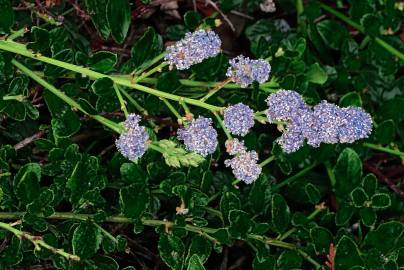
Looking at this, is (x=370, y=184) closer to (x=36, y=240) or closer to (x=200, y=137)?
(x=200, y=137)

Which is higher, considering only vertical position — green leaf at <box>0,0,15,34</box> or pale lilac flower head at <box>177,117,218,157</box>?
green leaf at <box>0,0,15,34</box>

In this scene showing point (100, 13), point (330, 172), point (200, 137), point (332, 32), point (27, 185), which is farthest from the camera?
point (332, 32)

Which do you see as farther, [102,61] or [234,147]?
[102,61]

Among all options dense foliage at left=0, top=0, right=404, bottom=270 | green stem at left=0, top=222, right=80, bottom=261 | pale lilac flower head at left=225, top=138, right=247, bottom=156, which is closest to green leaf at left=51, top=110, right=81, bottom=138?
dense foliage at left=0, top=0, right=404, bottom=270

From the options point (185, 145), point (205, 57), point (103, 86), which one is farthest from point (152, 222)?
point (205, 57)

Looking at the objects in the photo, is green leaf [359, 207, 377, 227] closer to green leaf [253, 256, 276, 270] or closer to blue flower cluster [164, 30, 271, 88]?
green leaf [253, 256, 276, 270]

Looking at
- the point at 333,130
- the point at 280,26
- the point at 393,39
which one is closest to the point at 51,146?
the point at 333,130
